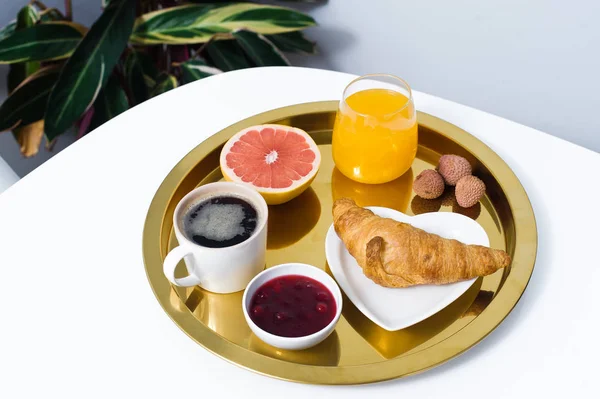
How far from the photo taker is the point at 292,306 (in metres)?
0.81

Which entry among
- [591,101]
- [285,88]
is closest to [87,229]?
[285,88]

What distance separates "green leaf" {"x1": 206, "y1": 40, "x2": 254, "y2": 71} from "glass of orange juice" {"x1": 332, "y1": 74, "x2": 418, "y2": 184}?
0.78 meters

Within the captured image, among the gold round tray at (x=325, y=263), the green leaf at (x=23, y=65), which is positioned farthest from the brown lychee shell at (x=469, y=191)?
the green leaf at (x=23, y=65)

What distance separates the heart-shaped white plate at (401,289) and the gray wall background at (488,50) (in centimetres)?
64

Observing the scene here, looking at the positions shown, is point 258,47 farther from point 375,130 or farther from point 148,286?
point 148,286

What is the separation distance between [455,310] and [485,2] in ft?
2.88

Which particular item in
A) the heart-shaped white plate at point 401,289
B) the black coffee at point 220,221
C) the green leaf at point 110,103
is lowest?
the green leaf at point 110,103

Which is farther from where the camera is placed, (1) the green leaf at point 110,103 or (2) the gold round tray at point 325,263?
(1) the green leaf at point 110,103

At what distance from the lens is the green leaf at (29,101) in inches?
63.6

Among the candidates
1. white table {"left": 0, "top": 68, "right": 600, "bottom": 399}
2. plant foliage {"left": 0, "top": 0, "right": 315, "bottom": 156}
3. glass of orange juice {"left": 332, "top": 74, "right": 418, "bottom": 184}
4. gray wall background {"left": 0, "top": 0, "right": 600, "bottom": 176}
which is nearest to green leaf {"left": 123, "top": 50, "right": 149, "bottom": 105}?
plant foliage {"left": 0, "top": 0, "right": 315, "bottom": 156}

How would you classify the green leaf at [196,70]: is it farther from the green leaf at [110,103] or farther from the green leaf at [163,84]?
the green leaf at [110,103]

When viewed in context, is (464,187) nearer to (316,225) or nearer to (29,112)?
(316,225)

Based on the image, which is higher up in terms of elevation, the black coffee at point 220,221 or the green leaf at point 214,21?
the green leaf at point 214,21

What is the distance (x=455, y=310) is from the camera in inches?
33.3
